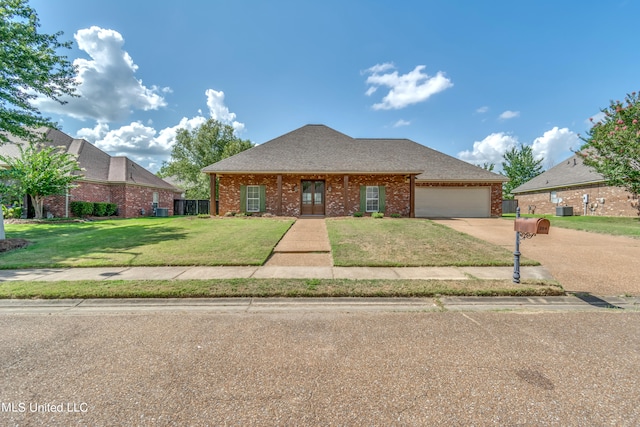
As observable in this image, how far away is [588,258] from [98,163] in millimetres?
29069

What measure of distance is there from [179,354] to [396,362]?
2231 mm

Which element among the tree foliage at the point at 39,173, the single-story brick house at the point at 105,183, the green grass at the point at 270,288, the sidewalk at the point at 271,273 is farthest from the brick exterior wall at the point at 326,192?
the green grass at the point at 270,288

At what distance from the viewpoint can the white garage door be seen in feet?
60.4

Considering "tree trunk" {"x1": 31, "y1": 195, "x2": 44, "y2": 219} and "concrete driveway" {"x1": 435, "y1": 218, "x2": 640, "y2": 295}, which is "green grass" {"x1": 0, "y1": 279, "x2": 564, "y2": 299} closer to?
"concrete driveway" {"x1": 435, "y1": 218, "x2": 640, "y2": 295}

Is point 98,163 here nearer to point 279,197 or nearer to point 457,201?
point 279,197

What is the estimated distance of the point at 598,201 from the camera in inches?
771

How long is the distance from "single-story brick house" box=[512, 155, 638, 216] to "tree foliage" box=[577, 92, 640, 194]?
2.50 m

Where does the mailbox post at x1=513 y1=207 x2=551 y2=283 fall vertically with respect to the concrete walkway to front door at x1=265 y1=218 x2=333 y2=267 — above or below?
above

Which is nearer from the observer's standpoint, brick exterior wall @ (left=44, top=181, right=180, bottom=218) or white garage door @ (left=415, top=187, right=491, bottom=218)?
brick exterior wall @ (left=44, top=181, right=180, bottom=218)

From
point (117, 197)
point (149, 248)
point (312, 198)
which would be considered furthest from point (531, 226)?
point (117, 197)

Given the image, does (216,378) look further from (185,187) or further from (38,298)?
(185,187)

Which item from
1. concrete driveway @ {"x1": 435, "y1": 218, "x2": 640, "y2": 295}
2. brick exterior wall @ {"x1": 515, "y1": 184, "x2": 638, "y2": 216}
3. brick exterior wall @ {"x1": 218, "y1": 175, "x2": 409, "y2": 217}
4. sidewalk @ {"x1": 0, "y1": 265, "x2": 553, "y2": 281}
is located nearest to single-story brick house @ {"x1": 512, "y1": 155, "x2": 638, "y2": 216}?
brick exterior wall @ {"x1": 515, "y1": 184, "x2": 638, "y2": 216}

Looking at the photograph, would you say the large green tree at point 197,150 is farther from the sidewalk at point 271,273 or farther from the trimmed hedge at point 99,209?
the sidewalk at point 271,273

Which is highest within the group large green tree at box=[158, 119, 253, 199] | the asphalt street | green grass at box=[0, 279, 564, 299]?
large green tree at box=[158, 119, 253, 199]
